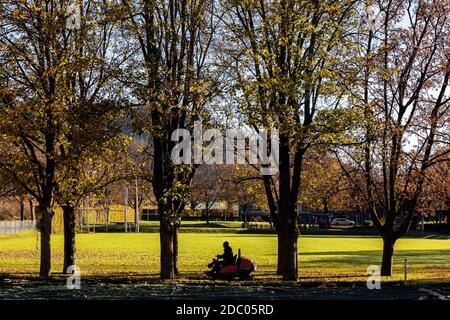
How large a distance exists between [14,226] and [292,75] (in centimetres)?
6752

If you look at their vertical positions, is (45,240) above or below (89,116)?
below

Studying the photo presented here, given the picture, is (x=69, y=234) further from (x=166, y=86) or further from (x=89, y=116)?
(x=166, y=86)

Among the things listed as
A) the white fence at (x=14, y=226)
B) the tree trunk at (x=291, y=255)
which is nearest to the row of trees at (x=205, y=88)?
the tree trunk at (x=291, y=255)

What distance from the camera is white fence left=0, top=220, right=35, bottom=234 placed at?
79444 millimetres

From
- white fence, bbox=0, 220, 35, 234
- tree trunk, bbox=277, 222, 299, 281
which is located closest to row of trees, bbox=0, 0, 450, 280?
tree trunk, bbox=277, 222, 299, 281

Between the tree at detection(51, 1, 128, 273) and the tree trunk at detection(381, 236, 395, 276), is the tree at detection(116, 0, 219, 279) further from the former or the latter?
the tree trunk at detection(381, 236, 395, 276)

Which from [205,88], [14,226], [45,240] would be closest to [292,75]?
[205,88]

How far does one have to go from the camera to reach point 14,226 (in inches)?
3275

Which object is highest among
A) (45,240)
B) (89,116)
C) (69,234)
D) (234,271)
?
(89,116)

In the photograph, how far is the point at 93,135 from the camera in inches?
920

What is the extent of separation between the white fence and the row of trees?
2131 inches

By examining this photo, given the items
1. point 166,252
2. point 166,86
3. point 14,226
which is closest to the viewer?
point 166,86
